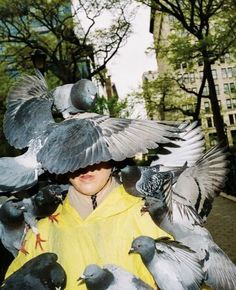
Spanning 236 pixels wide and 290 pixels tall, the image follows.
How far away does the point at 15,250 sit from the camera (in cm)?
261

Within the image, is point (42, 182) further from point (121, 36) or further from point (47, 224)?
point (121, 36)

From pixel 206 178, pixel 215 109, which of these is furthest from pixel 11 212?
pixel 215 109

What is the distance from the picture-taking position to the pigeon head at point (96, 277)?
6.65 feet

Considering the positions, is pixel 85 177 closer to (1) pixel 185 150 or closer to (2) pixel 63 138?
(2) pixel 63 138

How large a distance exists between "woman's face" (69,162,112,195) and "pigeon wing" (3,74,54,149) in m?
0.33

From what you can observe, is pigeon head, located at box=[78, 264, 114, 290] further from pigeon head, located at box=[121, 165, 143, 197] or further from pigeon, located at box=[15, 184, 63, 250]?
pigeon head, located at box=[121, 165, 143, 197]

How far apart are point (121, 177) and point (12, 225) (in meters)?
0.73

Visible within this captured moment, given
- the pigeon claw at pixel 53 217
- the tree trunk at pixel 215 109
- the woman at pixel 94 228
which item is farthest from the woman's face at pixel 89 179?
the tree trunk at pixel 215 109

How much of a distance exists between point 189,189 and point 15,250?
1.12 m

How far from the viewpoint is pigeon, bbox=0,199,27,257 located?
2484mm

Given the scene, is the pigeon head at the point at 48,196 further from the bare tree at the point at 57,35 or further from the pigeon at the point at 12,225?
the bare tree at the point at 57,35

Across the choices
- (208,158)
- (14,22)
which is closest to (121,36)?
(14,22)

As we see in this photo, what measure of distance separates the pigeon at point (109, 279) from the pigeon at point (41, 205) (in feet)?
1.36

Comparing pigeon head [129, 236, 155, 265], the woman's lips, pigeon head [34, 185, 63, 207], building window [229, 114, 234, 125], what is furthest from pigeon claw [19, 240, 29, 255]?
building window [229, 114, 234, 125]
